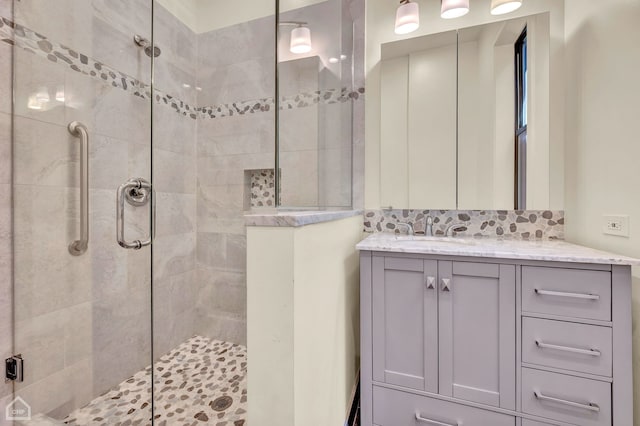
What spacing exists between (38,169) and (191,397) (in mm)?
1313

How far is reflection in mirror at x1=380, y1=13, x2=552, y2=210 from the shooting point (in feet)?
5.01

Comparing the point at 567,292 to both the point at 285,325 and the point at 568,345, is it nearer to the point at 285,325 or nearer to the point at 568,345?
the point at 568,345

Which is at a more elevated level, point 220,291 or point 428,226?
point 428,226

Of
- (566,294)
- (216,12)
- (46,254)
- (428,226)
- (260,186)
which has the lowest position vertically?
(566,294)

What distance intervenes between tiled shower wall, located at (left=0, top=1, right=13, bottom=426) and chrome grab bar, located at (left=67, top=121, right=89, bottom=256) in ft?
0.68

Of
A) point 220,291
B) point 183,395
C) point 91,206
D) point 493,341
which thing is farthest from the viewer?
point 220,291

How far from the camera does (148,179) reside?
1.64 metres

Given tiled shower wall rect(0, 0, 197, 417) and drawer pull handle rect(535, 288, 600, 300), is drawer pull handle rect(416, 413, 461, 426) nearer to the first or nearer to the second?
drawer pull handle rect(535, 288, 600, 300)

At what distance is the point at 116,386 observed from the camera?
145 centimetres

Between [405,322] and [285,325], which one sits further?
[405,322]

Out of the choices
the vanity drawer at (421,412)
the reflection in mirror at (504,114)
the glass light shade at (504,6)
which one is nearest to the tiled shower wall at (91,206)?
the vanity drawer at (421,412)

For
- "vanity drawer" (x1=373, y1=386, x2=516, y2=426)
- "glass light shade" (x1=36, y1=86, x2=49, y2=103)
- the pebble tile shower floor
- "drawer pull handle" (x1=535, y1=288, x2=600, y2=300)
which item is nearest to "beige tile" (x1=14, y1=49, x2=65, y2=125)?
"glass light shade" (x1=36, y1=86, x2=49, y2=103)

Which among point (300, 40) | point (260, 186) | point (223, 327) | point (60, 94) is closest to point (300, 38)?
point (300, 40)

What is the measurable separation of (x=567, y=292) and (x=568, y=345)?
0.66ft
